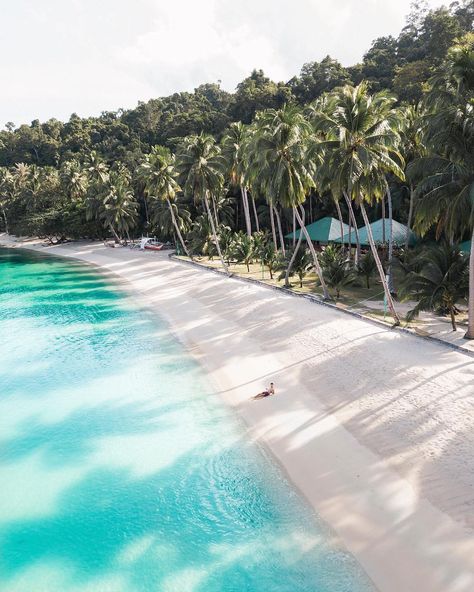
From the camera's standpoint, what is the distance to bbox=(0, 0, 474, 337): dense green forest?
728 inches

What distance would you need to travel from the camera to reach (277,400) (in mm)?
15352

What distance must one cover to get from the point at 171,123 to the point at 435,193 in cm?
7546

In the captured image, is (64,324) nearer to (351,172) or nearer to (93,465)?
(93,465)

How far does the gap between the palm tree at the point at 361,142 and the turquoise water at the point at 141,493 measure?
11.2 meters

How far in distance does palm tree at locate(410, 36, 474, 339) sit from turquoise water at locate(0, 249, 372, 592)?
10928 mm

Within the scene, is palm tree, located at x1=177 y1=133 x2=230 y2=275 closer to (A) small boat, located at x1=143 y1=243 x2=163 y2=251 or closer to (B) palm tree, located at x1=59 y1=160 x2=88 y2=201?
(A) small boat, located at x1=143 y1=243 x2=163 y2=251

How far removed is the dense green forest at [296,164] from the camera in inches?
728

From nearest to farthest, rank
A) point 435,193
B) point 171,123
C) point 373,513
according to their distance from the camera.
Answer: point 373,513 → point 435,193 → point 171,123

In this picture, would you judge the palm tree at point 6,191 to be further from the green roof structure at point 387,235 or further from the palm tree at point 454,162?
the palm tree at point 454,162

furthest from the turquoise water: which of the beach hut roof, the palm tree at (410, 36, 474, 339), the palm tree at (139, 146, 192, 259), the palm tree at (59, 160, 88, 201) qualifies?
the palm tree at (59, 160, 88, 201)

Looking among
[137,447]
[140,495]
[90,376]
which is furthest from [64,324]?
[140,495]

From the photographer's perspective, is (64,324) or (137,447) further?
(64,324)

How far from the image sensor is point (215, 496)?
37.5 feet

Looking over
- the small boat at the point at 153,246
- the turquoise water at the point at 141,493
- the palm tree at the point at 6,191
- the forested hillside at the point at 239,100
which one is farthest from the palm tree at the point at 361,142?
the palm tree at the point at 6,191
